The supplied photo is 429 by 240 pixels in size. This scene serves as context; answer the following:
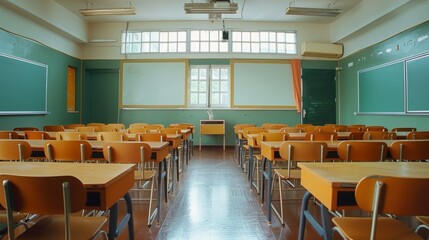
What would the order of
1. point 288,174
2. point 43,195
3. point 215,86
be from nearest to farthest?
point 43,195 < point 288,174 < point 215,86

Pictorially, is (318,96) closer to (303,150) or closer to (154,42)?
(154,42)

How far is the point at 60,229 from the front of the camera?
133cm

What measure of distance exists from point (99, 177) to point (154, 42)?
8.06 meters

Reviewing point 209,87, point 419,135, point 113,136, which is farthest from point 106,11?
point 419,135

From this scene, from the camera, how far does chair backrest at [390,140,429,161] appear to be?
7.84ft

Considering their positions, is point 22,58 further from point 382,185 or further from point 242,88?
point 382,185

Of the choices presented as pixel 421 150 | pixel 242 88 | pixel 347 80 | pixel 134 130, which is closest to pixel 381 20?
pixel 347 80

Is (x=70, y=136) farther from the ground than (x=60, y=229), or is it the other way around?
(x=70, y=136)

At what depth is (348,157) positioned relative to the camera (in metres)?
2.31

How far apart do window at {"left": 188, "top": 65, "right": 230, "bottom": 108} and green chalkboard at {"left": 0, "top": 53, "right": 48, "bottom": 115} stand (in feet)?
13.4

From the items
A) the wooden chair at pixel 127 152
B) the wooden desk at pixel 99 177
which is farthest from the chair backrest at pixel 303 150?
the wooden desk at pixel 99 177

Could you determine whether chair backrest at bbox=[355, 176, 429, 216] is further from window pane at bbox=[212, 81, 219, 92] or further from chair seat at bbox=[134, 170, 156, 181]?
window pane at bbox=[212, 81, 219, 92]

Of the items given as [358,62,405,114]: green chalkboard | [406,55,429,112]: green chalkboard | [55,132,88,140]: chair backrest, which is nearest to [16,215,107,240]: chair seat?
[55,132,88,140]: chair backrest

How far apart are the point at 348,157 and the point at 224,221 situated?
50.1 inches
